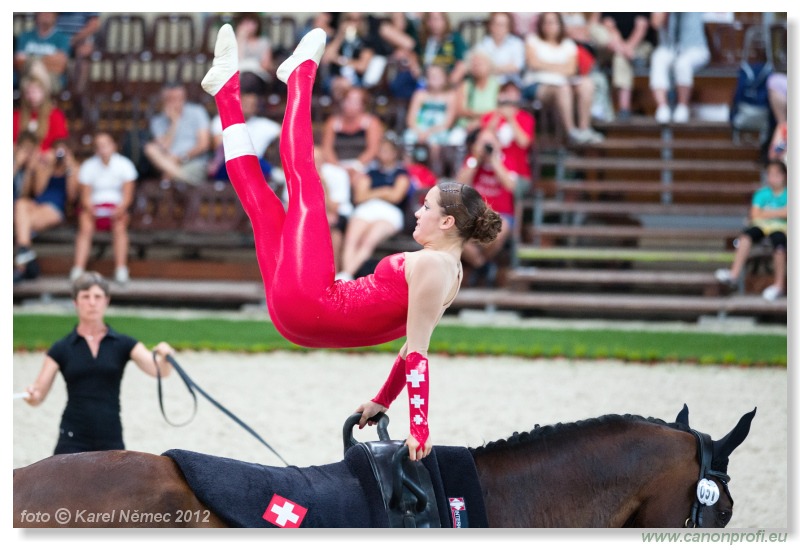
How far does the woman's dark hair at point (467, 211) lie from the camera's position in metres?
3.33

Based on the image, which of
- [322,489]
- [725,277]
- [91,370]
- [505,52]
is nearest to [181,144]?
[505,52]

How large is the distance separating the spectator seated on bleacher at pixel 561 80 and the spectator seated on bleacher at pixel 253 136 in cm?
286

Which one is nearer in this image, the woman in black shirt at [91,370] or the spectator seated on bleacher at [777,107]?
the woman in black shirt at [91,370]

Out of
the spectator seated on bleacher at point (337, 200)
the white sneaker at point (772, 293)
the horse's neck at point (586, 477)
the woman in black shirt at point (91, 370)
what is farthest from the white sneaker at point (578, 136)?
the horse's neck at point (586, 477)

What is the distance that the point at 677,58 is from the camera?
1106 cm

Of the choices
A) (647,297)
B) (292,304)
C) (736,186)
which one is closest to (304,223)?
(292,304)

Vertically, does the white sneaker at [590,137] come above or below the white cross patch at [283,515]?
above

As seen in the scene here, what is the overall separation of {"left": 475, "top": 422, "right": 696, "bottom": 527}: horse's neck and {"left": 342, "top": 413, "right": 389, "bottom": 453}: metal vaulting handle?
0.34m

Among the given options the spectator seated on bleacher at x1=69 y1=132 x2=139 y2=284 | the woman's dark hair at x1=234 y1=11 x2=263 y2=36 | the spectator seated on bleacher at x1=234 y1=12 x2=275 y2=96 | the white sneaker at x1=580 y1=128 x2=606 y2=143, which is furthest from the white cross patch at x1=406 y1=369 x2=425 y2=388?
the woman's dark hair at x1=234 y1=11 x2=263 y2=36

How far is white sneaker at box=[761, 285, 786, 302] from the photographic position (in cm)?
897

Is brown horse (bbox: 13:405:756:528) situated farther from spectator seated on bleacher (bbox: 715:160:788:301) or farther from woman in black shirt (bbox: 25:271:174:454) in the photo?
spectator seated on bleacher (bbox: 715:160:788:301)

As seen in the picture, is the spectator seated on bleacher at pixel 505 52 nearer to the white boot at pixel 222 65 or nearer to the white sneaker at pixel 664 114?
the white sneaker at pixel 664 114

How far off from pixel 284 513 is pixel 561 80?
8716 millimetres

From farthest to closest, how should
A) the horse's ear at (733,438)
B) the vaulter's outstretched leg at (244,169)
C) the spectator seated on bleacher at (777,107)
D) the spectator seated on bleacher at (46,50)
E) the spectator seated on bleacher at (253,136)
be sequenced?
the spectator seated on bleacher at (46,50) < the spectator seated on bleacher at (253,136) < the spectator seated on bleacher at (777,107) < the vaulter's outstretched leg at (244,169) < the horse's ear at (733,438)
